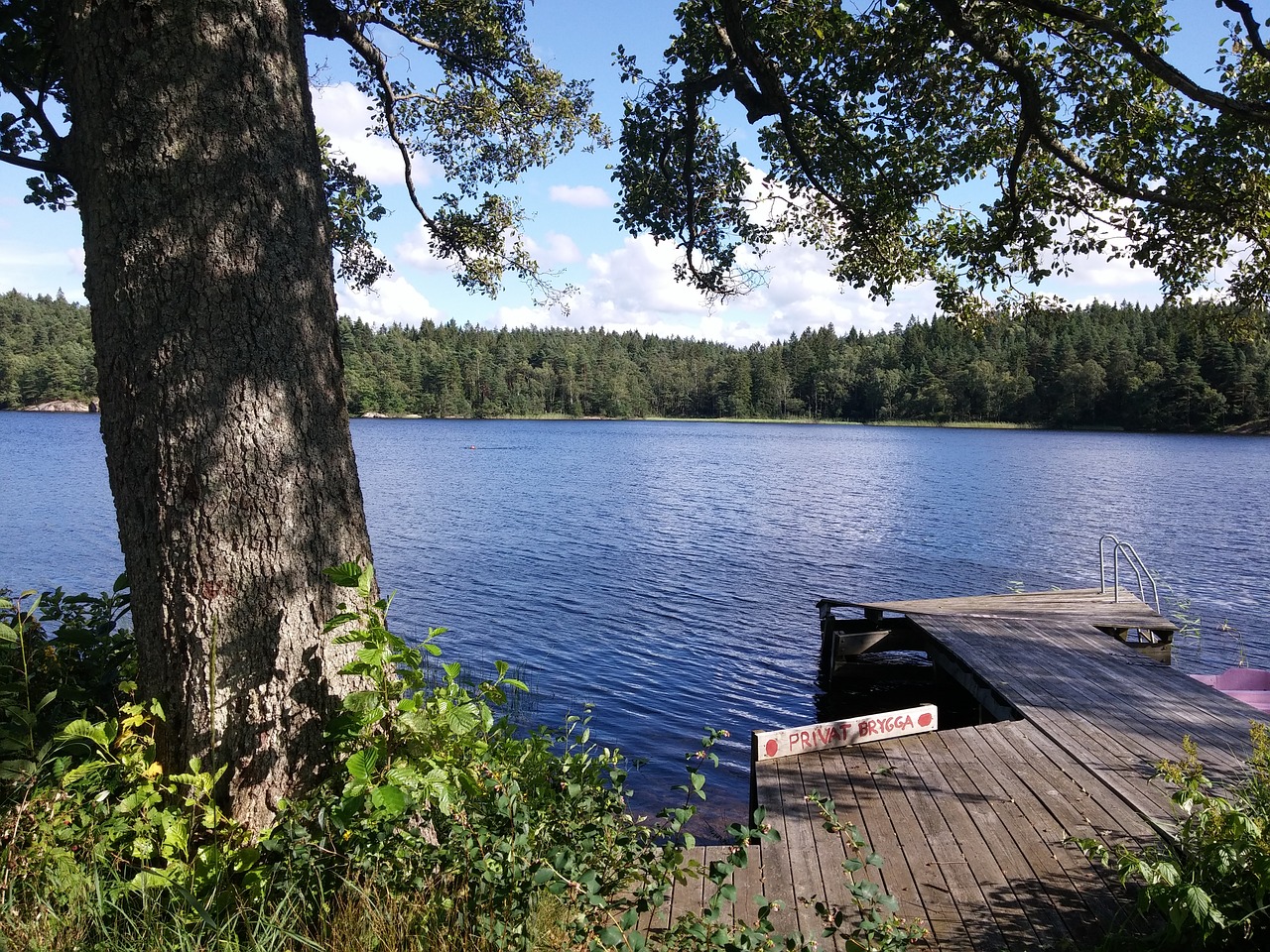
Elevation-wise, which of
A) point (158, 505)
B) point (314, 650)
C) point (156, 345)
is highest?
point (156, 345)

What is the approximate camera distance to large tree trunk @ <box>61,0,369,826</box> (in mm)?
3098

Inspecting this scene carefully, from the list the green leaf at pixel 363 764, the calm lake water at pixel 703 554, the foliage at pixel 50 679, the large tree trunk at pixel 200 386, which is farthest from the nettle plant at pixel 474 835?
the calm lake water at pixel 703 554

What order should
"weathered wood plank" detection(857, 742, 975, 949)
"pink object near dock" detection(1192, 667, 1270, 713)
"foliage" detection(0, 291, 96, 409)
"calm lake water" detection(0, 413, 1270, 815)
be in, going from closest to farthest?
"weathered wood plank" detection(857, 742, 975, 949)
"pink object near dock" detection(1192, 667, 1270, 713)
"calm lake water" detection(0, 413, 1270, 815)
"foliage" detection(0, 291, 96, 409)

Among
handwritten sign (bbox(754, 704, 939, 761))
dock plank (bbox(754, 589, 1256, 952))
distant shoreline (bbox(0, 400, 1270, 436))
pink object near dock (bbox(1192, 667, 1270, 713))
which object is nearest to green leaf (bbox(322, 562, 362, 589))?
dock plank (bbox(754, 589, 1256, 952))

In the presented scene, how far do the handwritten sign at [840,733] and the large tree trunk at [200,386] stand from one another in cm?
404

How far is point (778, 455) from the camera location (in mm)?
61906

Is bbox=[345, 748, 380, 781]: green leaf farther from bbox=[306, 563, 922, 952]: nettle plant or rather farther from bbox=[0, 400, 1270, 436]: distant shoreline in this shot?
bbox=[0, 400, 1270, 436]: distant shoreline

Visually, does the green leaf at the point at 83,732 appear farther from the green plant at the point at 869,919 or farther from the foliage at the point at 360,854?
the green plant at the point at 869,919

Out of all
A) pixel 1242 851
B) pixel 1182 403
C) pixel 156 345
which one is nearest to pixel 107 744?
pixel 156 345

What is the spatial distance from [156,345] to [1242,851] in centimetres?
470

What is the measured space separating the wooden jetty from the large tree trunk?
2.42 metres

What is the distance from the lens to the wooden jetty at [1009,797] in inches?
165

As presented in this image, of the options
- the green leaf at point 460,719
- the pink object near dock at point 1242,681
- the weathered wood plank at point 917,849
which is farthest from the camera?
the pink object near dock at point 1242,681

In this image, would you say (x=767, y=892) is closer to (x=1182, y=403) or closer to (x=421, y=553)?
(x=421, y=553)
